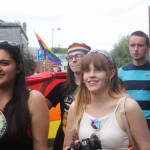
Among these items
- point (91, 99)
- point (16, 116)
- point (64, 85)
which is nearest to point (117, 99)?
point (91, 99)

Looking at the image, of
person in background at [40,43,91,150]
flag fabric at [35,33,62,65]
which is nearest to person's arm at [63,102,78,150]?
person in background at [40,43,91,150]

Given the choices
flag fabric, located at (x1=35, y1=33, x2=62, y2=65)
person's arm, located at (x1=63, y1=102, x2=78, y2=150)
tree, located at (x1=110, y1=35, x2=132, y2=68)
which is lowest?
person's arm, located at (x1=63, y1=102, x2=78, y2=150)

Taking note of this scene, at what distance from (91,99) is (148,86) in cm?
154

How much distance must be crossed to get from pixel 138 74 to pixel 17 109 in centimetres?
208

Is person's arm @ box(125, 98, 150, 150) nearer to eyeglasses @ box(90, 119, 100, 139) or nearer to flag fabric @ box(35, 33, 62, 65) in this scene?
eyeglasses @ box(90, 119, 100, 139)

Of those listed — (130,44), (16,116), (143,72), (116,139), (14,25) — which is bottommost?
(116,139)

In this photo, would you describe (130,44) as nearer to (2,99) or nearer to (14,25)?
(2,99)

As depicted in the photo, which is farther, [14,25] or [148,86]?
[14,25]

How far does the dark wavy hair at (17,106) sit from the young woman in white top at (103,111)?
410 millimetres

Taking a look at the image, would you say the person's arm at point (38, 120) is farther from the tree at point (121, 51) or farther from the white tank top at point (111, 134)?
the tree at point (121, 51)

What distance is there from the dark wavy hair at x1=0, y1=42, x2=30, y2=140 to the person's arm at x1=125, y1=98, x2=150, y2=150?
77 centimetres

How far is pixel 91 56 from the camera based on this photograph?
8.66 feet

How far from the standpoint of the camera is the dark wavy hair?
2449 millimetres

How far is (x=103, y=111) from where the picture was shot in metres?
2.55
